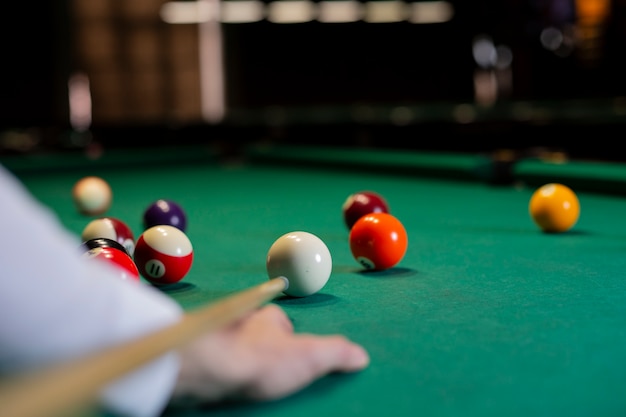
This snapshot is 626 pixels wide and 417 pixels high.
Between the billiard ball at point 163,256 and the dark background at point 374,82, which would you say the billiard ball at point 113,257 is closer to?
the billiard ball at point 163,256

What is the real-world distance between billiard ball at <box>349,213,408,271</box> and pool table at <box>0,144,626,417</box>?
0.15ft

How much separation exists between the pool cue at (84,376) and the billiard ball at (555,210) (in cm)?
209

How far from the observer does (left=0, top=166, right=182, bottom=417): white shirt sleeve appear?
3.32ft

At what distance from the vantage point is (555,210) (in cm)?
295

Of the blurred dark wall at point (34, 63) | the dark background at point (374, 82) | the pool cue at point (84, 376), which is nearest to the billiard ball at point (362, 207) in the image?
the pool cue at point (84, 376)

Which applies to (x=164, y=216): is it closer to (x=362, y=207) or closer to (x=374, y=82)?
(x=362, y=207)

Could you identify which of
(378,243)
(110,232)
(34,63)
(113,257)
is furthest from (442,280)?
(34,63)

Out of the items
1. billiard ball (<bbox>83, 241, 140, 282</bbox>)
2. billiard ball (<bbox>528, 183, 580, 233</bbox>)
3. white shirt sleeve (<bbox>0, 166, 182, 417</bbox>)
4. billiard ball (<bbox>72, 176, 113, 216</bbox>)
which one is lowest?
billiard ball (<bbox>72, 176, 113, 216</bbox>)

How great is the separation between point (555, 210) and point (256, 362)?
199 cm

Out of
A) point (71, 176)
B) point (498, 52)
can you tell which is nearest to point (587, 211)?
point (71, 176)

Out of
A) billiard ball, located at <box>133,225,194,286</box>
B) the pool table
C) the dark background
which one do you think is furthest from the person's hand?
the dark background

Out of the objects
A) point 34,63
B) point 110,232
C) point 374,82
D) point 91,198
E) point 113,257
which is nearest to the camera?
point 113,257

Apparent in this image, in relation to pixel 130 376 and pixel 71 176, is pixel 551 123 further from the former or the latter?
pixel 130 376

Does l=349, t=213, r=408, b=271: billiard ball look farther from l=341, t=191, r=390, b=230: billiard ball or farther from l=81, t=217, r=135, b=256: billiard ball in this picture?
l=81, t=217, r=135, b=256: billiard ball
